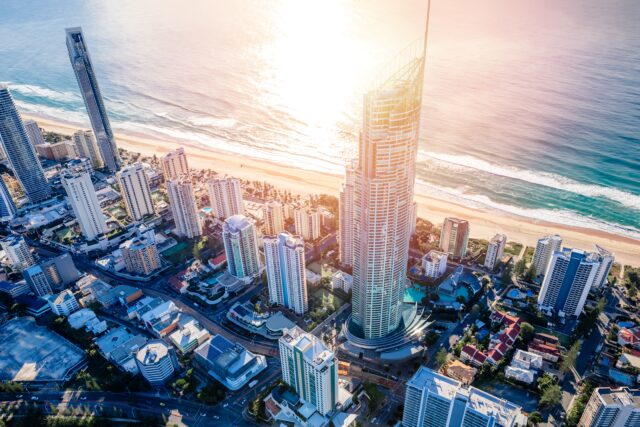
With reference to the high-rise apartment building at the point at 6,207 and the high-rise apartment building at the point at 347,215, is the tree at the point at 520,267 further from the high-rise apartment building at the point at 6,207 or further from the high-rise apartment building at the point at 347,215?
the high-rise apartment building at the point at 6,207

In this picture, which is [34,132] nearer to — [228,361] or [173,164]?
[173,164]

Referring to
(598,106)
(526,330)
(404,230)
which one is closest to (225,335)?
(404,230)

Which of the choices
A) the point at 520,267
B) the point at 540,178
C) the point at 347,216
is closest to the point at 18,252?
the point at 347,216

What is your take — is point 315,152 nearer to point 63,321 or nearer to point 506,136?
point 506,136

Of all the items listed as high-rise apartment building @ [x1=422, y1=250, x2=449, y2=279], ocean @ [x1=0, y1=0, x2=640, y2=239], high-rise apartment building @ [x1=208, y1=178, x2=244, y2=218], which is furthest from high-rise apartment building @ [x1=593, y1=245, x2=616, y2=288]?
high-rise apartment building @ [x1=208, y1=178, x2=244, y2=218]

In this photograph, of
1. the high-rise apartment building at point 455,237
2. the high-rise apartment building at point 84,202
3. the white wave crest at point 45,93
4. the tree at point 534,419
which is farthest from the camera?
the white wave crest at point 45,93

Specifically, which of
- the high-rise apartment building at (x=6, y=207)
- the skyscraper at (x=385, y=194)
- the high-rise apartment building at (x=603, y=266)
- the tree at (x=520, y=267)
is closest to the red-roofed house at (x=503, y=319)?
the tree at (x=520, y=267)
